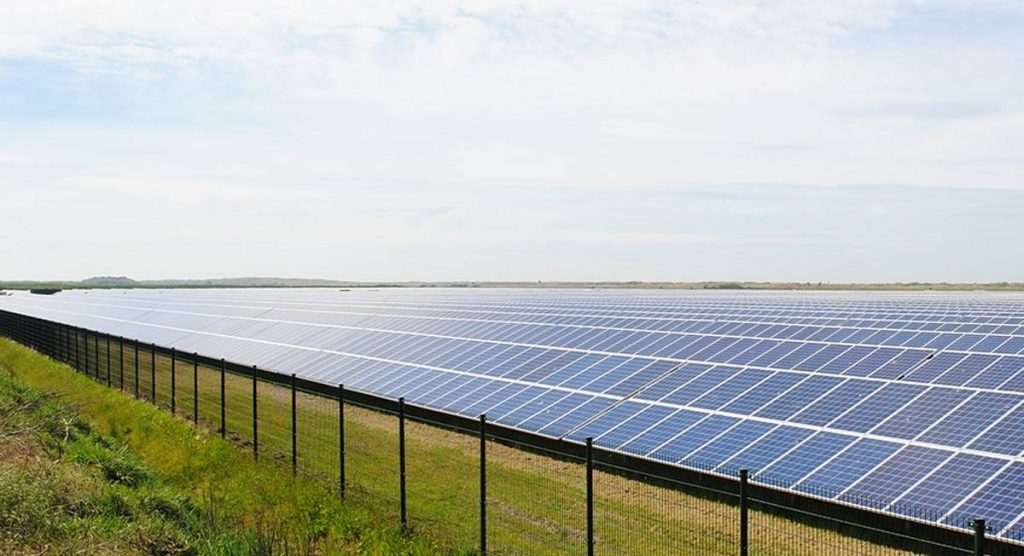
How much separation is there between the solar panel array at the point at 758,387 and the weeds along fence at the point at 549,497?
0.41 meters

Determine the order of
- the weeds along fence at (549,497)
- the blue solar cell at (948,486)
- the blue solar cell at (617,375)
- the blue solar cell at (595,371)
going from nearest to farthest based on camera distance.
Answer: the weeds along fence at (549,497), the blue solar cell at (948,486), the blue solar cell at (617,375), the blue solar cell at (595,371)

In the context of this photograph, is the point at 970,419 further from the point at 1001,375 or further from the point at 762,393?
the point at 762,393

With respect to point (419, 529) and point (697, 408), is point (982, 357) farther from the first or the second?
point (419, 529)

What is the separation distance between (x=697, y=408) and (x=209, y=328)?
3744 centimetres

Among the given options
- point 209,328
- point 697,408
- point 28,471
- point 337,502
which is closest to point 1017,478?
point 697,408

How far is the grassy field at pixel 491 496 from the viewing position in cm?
1409

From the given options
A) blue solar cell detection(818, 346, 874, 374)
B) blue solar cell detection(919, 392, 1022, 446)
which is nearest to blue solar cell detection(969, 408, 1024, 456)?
blue solar cell detection(919, 392, 1022, 446)

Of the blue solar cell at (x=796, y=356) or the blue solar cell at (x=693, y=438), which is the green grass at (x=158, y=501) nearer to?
the blue solar cell at (x=693, y=438)

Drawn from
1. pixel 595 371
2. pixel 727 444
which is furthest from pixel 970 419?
pixel 595 371

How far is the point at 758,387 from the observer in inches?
829

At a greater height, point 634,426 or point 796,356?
point 796,356

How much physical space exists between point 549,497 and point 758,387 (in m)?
6.55

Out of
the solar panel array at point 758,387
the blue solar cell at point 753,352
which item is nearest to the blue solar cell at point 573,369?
the solar panel array at point 758,387

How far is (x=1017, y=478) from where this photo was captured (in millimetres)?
13945
